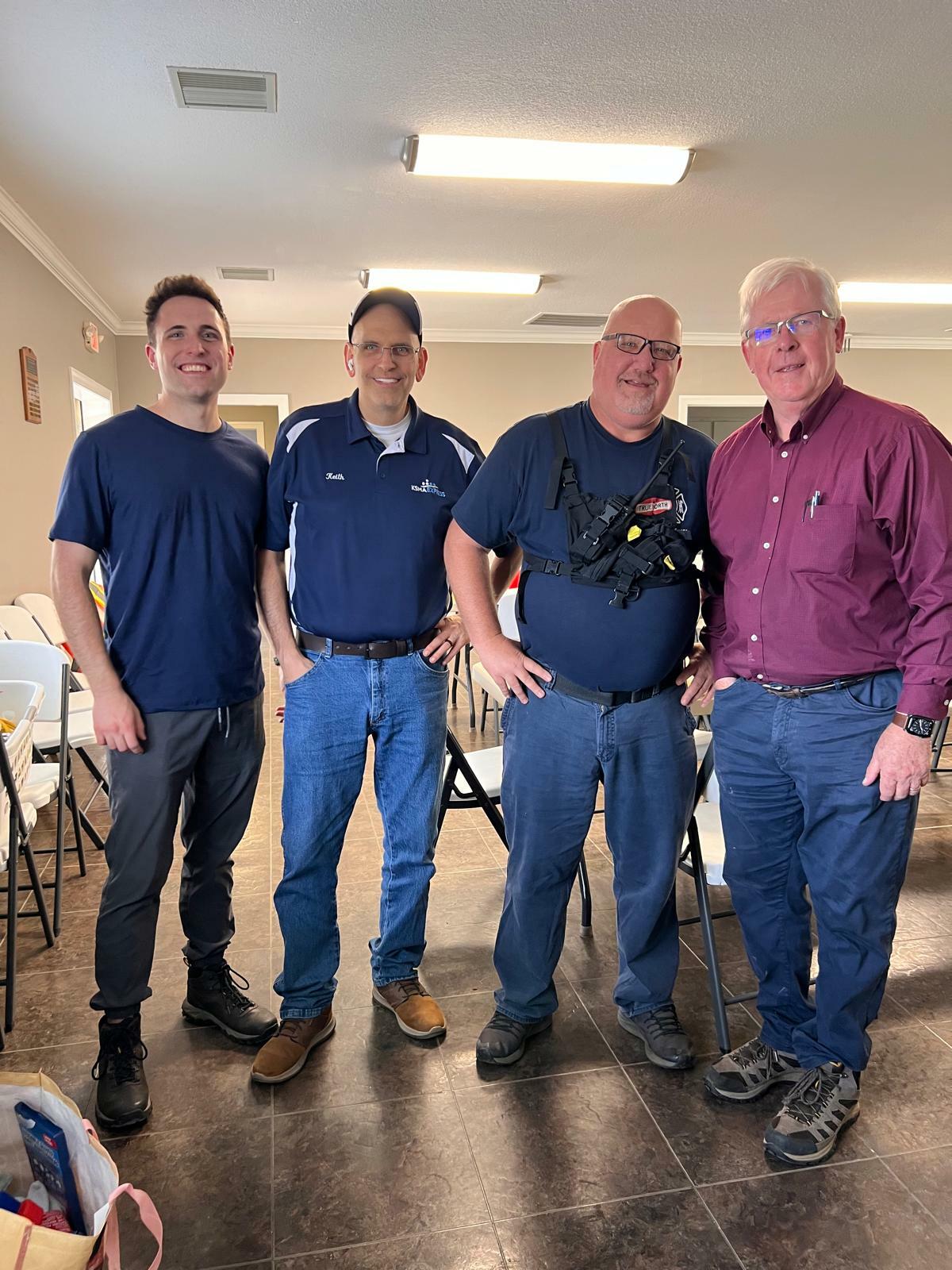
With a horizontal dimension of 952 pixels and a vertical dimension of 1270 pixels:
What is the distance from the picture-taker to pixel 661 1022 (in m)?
2.14

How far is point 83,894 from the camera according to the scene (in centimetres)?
Result: 308

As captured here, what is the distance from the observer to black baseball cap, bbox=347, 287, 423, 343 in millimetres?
2062

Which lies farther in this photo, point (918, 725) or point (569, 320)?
point (569, 320)

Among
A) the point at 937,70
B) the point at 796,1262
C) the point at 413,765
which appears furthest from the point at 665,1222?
the point at 937,70

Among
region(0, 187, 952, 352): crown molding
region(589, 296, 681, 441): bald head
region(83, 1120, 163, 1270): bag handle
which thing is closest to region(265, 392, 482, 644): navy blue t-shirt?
region(589, 296, 681, 441): bald head

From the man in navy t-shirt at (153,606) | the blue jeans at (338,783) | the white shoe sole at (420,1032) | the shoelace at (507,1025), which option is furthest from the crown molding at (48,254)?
the shoelace at (507,1025)

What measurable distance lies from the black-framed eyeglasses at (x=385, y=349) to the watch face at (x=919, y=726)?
4.45 ft

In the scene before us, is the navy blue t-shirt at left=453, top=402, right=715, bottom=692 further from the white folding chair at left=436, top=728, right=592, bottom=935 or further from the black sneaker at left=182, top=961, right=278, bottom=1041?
the black sneaker at left=182, top=961, right=278, bottom=1041

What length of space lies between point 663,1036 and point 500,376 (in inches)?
316

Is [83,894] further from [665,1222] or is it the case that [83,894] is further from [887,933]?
[887,933]

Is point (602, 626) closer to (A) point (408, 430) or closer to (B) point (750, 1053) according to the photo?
(A) point (408, 430)

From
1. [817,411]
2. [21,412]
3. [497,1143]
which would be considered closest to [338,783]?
[497,1143]

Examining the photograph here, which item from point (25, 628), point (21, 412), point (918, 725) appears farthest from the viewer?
point (21, 412)

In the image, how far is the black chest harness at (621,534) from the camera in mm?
1875
